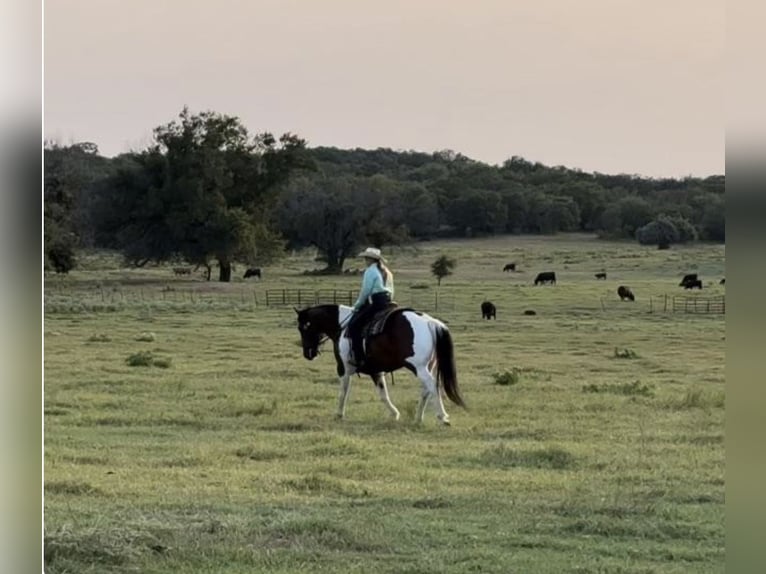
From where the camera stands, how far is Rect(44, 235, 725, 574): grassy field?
3.26 m

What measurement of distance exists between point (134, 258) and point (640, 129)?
756 centimetres

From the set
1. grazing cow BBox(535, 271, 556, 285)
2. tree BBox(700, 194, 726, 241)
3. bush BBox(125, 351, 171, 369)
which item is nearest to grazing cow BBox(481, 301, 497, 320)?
grazing cow BBox(535, 271, 556, 285)

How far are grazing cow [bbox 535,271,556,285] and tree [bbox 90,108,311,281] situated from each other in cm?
314

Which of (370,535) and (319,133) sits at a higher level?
(319,133)

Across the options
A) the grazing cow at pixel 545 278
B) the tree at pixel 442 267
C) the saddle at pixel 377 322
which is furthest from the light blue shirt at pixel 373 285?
the grazing cow at pixel 545 278

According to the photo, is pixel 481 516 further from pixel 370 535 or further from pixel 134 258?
pixel 134 258

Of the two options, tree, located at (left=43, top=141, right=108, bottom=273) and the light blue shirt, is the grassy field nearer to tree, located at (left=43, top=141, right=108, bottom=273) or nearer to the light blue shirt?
tree, located at (left=43, top=141, right=108, bottom=273)

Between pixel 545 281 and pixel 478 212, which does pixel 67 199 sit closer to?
pixel 478 212

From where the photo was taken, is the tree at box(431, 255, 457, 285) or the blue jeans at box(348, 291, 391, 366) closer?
the blue jeans at box(348, 291, 391, 366)

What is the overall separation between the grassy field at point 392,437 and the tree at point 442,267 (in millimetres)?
133

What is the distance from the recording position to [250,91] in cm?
764

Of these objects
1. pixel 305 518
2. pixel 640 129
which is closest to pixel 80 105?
pixel 640 129

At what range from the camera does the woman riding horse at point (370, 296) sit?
18.8ft

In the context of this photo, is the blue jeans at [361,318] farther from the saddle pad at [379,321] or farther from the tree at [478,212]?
the tree at [478,212]
